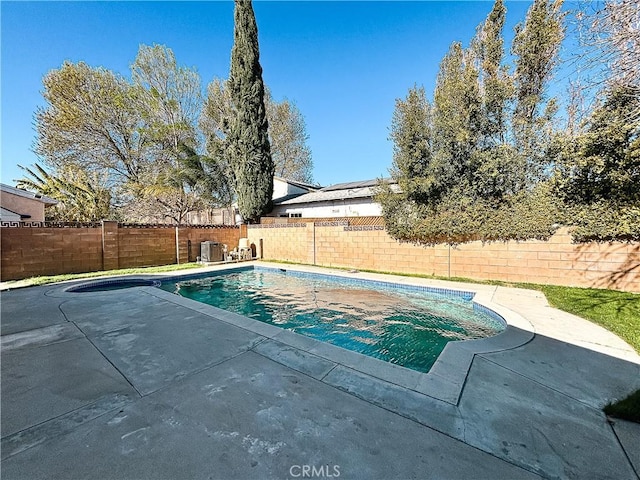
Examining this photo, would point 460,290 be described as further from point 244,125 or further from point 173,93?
point 173,93

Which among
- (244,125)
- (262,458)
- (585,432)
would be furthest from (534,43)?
(244,125)

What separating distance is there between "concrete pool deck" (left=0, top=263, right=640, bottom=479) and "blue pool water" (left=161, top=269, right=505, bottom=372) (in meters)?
0.99

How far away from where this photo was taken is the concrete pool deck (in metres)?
1.69

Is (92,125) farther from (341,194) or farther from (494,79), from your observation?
(494,79)

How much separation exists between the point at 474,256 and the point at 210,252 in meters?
10.1

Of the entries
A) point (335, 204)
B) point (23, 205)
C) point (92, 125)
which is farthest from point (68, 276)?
point (335, 204)

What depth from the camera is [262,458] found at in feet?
5.63

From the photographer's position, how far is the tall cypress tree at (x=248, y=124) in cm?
1492

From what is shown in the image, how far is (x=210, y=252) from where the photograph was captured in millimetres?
11742

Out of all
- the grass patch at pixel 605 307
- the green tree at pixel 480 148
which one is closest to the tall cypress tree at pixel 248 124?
the green tree at pixel 480 148

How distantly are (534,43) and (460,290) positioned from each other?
24.2 feet

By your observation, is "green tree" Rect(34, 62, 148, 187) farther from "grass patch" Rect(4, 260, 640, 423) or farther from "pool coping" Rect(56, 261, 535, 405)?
"pool coping" Rect(56, 261, 535, 405)

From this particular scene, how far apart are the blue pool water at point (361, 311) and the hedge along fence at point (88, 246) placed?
306 centimetres

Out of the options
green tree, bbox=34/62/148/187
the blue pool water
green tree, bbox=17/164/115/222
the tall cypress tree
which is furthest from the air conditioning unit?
green tree, bbox=34/62/148/187
